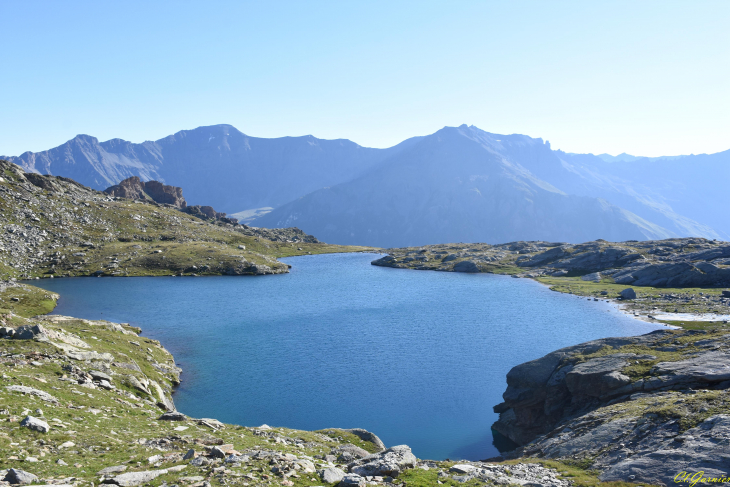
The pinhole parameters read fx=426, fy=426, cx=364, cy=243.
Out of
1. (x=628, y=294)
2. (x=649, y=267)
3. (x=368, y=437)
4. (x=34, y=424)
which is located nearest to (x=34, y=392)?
(x=34, y=424)

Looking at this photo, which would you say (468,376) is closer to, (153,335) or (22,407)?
(22,407)

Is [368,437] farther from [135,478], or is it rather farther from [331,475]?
[135,478]

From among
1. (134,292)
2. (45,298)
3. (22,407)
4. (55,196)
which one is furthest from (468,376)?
(55,196)

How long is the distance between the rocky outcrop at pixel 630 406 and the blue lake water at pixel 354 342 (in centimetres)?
695

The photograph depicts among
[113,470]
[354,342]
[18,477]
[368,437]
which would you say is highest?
[18,477]

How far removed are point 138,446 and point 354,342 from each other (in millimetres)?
57826

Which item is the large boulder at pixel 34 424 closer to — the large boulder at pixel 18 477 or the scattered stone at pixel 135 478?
the large boulder at pixel 18 477

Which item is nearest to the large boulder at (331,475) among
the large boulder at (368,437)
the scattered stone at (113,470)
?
the scattered stone at (113,470)

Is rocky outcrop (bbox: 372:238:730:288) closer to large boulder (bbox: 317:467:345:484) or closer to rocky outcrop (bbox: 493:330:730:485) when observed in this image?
rocky outcrop (bbox: 493:330:730:485)

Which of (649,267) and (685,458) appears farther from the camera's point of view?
(649,267)

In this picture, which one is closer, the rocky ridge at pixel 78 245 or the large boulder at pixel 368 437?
the large boulder at pixel 368 437

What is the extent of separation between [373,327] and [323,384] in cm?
3341

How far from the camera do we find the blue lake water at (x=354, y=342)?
5191 centimetres

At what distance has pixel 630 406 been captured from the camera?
36188mm
